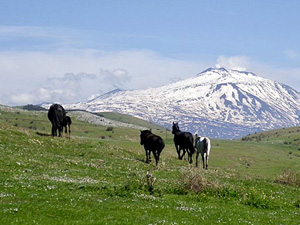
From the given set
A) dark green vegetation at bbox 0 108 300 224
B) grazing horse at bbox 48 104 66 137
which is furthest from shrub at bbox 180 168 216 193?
grazing horse at bbox 48 104 66 137

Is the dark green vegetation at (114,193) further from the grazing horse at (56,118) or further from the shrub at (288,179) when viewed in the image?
the grazing horse at (56,118)

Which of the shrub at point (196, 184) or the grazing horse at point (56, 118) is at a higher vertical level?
the grazing horse at point (56, 118)

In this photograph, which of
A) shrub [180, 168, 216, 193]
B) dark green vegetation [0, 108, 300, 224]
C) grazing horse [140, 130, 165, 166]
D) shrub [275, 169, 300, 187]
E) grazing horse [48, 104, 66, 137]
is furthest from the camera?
grazing horse [48, 104, 66, 137]

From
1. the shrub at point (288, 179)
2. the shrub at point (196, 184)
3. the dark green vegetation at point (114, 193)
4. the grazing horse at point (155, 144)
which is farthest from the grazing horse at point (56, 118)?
the shrub at point (196, 184)

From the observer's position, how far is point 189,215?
2089cm

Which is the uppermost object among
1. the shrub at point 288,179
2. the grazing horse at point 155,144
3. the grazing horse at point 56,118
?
the grazing horse at point 56,118

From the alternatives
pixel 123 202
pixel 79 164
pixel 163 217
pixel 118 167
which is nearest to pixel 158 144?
pixel 118 167

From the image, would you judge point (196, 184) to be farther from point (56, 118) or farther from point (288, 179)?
point (56, 118)

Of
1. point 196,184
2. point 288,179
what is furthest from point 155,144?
point 196,184

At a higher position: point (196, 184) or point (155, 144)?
point (155, 144)

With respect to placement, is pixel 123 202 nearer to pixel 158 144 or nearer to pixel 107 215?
pixel 107 215

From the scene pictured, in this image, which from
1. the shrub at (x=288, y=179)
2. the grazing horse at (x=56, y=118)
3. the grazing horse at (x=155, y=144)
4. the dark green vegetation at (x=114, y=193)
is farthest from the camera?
the grazing horse at (x=56, y=118)

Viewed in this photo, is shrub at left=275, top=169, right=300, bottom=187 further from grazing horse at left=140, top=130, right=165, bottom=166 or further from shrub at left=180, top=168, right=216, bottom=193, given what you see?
shrub at left=180, top=168, right=216, bottom=193

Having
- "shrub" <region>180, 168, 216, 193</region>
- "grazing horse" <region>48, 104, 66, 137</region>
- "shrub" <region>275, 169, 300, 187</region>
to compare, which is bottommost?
"shrub" <region>275, 169, 300, 187</region>
